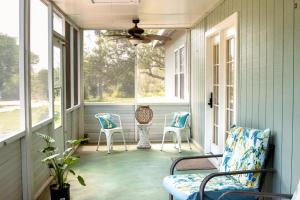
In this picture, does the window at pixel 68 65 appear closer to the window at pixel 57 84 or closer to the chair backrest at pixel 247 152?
the window at pixel 57 84

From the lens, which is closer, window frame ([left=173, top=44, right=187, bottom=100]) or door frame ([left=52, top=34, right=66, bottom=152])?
door frame ([left=52, top=34, right=66, bottom=152])

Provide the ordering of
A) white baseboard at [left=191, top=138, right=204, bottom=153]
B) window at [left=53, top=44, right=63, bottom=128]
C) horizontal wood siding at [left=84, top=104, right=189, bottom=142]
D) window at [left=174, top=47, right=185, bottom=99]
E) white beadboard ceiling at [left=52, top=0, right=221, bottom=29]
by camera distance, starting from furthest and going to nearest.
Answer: window at [left=174, top=47, right=185, bottom=99], horizontal wood siding at [left=84, top=104, right=189, bottom=142], white baseboard at [left=191, top=138, right=204, bottom=153], white beadboard ceiling at [left=52, top=0, right=221, bottom=29], window at [left=53, top=44, right=63, bottom=128]

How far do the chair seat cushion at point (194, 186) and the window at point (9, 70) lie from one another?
1.52 meters

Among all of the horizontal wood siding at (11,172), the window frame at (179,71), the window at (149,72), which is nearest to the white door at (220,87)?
the window frame at (179,71)

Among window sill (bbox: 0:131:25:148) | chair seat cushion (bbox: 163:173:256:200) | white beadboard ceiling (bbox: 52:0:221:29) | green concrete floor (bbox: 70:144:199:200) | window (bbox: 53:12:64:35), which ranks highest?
white beadboard ceiling (bbox: 52:0:221:29)

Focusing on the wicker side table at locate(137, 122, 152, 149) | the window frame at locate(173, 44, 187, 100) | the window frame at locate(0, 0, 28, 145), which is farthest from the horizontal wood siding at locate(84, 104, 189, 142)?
the window frame at locate(0, 0, 28, 145)

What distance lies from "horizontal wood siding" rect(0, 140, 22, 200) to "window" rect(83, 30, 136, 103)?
4205 mm

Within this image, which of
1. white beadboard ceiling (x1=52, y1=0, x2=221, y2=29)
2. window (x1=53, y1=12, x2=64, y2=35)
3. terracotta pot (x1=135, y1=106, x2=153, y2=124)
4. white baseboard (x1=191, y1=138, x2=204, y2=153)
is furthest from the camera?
terracotta pot (x1=135, y1=106, x2=153, y2=124)

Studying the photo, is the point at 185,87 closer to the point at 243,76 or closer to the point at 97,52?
the point at 97,52

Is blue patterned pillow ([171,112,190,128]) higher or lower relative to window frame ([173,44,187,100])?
lower

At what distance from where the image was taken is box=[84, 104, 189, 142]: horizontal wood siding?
7531mm

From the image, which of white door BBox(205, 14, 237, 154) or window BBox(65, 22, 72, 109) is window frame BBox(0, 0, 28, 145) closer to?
white door BBox(205, 14, 237, 154)

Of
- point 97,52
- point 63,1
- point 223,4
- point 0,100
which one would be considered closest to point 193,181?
point 0,100

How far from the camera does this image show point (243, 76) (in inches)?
155
